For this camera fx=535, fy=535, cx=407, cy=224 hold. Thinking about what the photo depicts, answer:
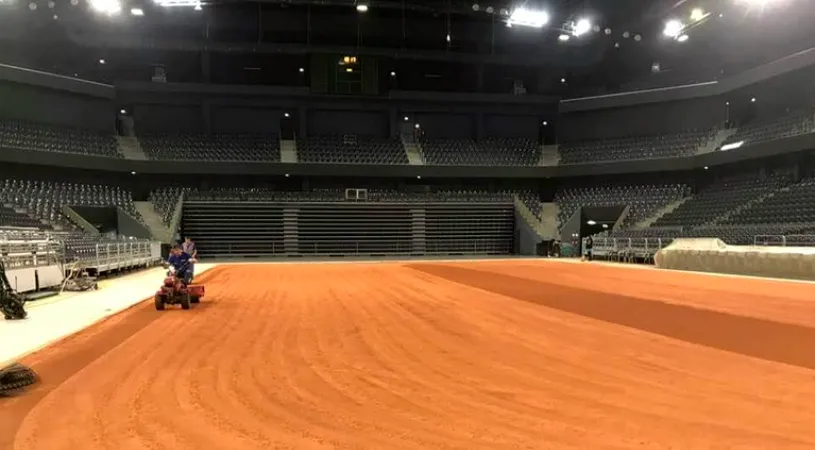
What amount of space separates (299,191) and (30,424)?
3464 cm

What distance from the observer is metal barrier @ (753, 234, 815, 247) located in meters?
20.4

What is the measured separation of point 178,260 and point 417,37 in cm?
3071

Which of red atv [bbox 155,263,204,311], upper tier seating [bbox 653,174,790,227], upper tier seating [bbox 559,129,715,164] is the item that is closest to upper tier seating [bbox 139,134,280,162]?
upper tier seating [bbox 559,129,715,164]

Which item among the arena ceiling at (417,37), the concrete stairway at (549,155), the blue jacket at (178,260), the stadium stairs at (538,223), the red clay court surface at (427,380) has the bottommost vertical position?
the red clay court surface at (427,380)

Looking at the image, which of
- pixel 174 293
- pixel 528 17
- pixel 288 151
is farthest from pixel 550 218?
pixel 174 293

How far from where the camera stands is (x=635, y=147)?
3856 centimetres

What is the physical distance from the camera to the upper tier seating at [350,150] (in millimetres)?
37656

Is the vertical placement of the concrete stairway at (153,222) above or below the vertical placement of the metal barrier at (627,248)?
above

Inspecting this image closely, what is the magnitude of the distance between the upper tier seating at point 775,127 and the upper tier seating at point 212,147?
30038 millimetres

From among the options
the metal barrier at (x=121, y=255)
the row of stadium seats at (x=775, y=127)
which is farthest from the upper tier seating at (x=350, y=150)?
the row of stadium seats at (x=775, y=127)

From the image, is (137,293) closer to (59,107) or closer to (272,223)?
(272,223)

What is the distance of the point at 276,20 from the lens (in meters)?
35.7

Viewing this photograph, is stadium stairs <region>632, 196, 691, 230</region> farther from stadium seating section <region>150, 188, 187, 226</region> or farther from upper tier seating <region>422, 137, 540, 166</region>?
stadium seating section <region>150, 188, 187, 226</region>

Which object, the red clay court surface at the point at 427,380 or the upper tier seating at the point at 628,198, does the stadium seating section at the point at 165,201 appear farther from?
the upper tier seating at the point at 628,198
